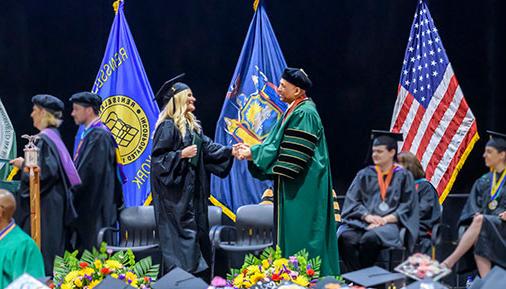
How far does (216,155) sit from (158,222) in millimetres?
707

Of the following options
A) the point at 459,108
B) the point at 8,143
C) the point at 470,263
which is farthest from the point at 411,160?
the point at 8,143

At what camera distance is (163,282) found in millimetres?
4664

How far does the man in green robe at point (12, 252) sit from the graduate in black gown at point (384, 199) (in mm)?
2053

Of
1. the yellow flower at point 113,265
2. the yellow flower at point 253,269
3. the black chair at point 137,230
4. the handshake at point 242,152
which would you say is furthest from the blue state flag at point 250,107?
the yellow flower at point 253,269

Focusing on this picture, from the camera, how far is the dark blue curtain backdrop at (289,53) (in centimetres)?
884

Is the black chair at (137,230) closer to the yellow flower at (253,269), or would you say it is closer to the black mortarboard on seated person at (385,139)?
the yellow flower at (253,269)

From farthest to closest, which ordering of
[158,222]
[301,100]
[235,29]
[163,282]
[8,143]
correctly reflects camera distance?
→ [235,29]
[8,143]
[158,222]
[301,100]
[163,282]

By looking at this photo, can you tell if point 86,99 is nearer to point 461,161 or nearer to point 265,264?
point 265,264

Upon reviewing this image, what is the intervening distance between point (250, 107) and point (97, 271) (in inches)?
134

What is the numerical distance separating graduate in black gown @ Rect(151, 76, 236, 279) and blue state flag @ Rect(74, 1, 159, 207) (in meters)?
1.61

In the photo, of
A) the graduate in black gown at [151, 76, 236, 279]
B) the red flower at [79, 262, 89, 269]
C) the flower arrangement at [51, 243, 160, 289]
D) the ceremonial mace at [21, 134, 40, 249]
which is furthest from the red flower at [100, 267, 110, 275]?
the graduate in black gown at [151, 76, 236, 279]

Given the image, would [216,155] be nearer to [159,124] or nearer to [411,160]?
[159,124]

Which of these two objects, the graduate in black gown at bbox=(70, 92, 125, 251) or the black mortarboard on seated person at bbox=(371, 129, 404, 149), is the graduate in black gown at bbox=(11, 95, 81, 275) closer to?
the graduate in black gown at bbox=(70, 92, 125, 251)

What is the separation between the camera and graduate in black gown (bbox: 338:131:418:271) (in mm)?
5012
